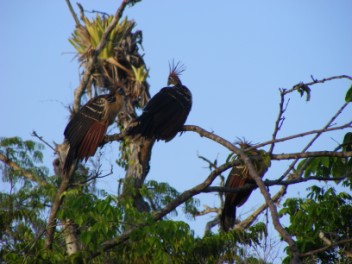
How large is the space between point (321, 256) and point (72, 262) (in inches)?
119

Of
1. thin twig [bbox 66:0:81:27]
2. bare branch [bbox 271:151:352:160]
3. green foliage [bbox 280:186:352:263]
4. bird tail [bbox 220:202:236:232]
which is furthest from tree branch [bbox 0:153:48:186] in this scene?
bare branch [bbox 271:151:352:160]

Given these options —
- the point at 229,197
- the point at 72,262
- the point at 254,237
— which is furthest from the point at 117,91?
the point at 72,262

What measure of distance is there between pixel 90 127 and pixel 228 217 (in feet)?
6.74

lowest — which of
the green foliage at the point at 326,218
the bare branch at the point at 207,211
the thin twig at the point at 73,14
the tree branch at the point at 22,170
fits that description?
the green foliage at the point at 326,218

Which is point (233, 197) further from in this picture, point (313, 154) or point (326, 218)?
point (313, 154)

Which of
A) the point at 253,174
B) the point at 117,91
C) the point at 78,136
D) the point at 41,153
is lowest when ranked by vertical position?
the point at 253,174

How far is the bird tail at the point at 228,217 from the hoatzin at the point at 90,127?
5.69 feet

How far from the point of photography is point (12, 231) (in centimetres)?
796

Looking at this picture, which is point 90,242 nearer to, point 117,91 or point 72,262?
point 72,262

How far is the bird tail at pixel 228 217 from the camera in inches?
331

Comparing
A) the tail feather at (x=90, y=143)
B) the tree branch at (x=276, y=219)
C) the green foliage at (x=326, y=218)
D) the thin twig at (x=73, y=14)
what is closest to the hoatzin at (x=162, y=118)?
the tail feather at (x=90, y=143)

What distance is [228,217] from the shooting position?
8.48 meters

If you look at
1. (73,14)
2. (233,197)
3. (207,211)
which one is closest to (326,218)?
(233,197)

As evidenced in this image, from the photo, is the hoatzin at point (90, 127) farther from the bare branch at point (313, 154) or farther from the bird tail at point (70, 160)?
the bare branch at point (313, 154)
